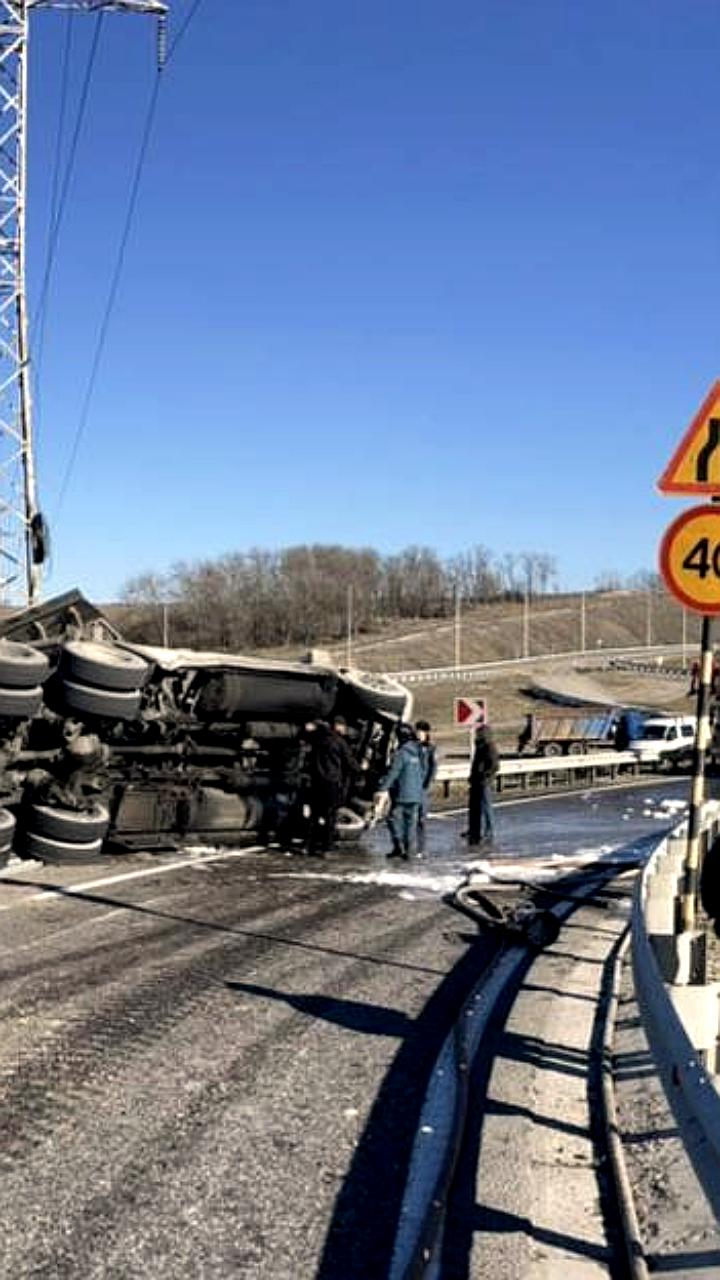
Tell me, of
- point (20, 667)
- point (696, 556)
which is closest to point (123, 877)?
point (20, 667)

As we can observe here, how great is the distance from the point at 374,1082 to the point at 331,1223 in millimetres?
1621

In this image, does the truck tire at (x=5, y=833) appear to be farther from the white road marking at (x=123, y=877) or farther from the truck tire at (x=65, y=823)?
the truck tire at (x=65, y=823)

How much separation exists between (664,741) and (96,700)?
1193 inches

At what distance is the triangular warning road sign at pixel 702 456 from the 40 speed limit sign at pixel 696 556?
138 millimetres

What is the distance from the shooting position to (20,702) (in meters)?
11.5

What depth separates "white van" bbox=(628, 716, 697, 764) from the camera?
127ft

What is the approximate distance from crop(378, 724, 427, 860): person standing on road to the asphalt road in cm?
271

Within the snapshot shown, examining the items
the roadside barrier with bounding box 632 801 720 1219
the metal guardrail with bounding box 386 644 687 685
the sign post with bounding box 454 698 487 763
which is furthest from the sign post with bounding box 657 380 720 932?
the metal guardrail with bounding box 386 644 687 685

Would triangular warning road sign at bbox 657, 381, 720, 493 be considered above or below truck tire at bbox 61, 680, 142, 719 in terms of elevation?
above

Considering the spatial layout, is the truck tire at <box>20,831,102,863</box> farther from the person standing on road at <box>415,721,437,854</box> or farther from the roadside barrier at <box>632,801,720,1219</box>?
the roadside barrier at <box>632,801,720,1219</box>

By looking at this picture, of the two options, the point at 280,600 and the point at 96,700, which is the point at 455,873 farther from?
the point at 280,600

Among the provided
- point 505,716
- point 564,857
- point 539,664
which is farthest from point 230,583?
point 564,857

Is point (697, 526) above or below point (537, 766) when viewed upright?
above

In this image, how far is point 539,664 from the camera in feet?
354
